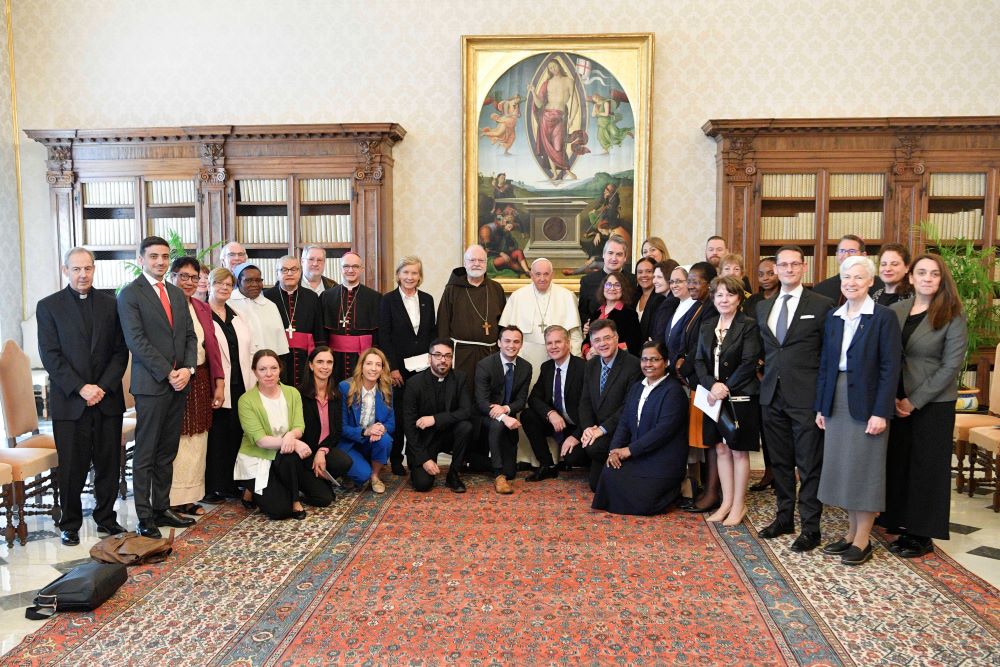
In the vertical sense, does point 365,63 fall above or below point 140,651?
above

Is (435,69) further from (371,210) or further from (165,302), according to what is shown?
(165,302)

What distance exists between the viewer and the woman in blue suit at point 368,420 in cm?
523

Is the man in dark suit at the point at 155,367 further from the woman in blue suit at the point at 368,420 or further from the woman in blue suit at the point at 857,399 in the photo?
the woman in blue suit at the point at 857,399

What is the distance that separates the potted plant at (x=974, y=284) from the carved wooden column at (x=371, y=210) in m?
5.04

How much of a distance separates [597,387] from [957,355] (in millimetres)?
2201

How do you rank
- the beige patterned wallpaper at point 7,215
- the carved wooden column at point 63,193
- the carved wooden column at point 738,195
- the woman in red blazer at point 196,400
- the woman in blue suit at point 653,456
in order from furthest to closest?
the beige patterned wallpaper at point 7,215, the carved wooden column at point 63,193, the carved wooden column at point 738,195, the woman in blue suit at point 653,456, the woman in red blazer at point 196,400

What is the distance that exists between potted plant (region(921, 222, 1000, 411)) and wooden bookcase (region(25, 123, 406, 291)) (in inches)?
204

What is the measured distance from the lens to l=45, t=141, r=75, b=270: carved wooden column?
7.77 m

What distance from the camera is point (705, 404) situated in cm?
451

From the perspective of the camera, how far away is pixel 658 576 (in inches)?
146

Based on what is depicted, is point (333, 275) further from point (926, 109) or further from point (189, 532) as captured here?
point (926, 109)

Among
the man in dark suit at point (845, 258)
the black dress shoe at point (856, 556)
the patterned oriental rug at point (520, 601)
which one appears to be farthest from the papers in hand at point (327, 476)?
the man in dark suit at point (845, 258)

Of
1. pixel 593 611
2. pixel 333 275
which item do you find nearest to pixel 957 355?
pixel 593 611

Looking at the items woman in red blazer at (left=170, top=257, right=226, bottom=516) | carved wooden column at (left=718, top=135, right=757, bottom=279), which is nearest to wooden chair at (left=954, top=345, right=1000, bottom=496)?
carved wooden column at (left=718, top=135, right=757, bottom=279)
